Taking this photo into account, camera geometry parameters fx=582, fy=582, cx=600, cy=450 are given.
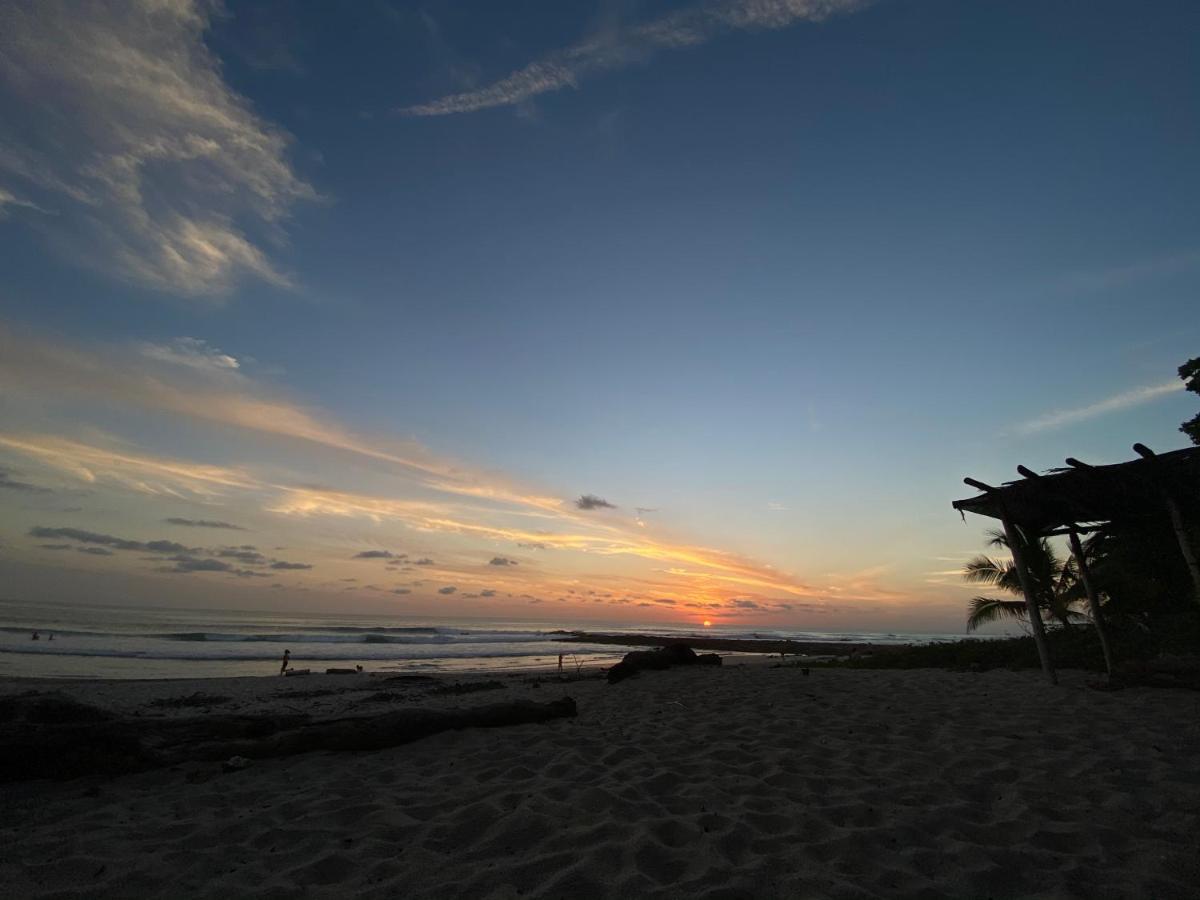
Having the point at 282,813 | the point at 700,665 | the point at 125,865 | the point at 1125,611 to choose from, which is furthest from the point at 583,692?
the point at 1125,611

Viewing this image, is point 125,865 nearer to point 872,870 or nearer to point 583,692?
point 872,870

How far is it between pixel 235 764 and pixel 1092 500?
12080 millimetres

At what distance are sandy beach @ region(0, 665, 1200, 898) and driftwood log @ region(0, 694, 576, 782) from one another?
0.61 ft

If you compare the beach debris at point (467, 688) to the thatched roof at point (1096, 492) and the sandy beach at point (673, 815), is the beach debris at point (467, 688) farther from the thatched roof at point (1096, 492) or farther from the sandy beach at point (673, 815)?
the thatched roof at point (1096, 492)

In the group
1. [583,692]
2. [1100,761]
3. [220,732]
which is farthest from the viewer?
[583,692]

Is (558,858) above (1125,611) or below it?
below

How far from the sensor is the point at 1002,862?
362 cm

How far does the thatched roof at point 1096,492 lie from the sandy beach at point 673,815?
2.97m

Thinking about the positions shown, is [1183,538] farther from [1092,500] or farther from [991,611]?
[991,611]

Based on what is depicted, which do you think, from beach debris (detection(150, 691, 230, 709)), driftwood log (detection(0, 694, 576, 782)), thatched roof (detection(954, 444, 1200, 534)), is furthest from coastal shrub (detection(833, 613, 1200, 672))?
beach debris (detection(150, 691, 230, 709))

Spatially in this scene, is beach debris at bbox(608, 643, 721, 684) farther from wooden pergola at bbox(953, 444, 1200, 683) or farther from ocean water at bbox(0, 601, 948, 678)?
ocean water at bbox(0, 601, 948, 678)

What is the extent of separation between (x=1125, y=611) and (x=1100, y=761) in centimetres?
1199

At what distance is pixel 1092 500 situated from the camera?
9055mm

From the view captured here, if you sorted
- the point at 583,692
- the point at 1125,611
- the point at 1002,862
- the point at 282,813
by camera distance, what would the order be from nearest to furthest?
the point at 1002,862
the point at 282,813
the point at 583,692
the point at 1125,611
